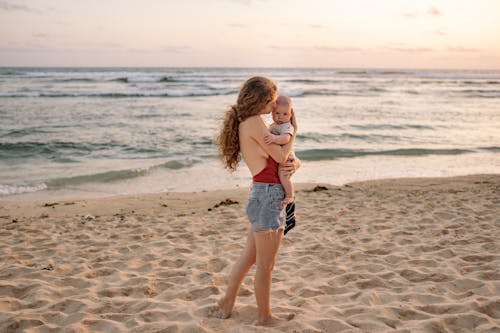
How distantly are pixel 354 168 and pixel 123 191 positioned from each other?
19.4ft

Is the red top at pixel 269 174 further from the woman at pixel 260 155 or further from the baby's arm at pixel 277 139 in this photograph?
the baby's arm at pixel 277 139

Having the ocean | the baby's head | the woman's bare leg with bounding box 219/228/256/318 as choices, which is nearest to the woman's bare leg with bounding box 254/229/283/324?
the woman's bare leg with bounding box 219/228/256/318

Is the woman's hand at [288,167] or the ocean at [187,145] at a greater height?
the woman's hand at [288,167]

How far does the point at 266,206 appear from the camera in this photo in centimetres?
298

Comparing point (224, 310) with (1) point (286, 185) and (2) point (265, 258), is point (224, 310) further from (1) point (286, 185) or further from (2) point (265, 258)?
(1) point (286, 185)

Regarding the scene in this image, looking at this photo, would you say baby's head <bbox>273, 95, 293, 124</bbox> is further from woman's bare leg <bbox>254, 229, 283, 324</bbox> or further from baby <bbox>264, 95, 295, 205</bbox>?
woman's bare leg <bbox>254, 229, 283, 324</bbox>

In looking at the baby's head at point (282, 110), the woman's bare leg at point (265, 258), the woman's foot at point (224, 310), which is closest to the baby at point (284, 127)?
the baby's head at point (282, 110)

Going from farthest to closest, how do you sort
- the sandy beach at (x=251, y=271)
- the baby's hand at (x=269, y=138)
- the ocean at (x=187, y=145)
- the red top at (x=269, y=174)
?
the ocean at (x=187, y=145) → the sandy beach at (x=251, y=271) → the red top at (x=269, y=174) → the baby's hand at (x=269, y=138)

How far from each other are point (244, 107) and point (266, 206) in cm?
69

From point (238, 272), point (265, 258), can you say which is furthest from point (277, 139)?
point (238, 272)

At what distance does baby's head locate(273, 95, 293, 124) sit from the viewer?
3.02 m

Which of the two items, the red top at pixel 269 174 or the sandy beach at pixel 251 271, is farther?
the sandy beach at pixel 251 271

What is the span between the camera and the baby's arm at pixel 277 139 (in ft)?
9.48

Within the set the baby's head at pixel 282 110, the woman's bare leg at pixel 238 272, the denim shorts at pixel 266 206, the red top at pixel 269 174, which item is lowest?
the woman's bare leg at pixel 238 272
